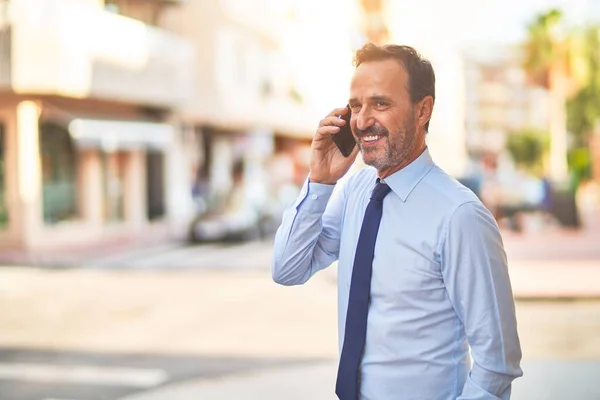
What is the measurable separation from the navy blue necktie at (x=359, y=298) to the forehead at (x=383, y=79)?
263 mm

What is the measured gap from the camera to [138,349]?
892cm

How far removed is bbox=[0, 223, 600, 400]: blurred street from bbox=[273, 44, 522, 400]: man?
402 centimetres

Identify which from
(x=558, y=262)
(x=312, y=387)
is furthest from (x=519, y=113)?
(x=312, y=387)

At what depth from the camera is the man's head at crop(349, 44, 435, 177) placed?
2.33 metres

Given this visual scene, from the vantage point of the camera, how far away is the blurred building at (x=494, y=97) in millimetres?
151000

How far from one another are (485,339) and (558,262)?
15144 mm

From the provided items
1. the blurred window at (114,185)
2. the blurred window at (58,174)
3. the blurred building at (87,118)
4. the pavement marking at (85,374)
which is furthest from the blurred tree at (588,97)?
the pavement marking at (85,374)

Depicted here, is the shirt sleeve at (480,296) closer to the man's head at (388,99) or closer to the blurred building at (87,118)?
the man's head at (388,99)

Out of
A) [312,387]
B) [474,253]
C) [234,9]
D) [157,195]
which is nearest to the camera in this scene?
[474,253]

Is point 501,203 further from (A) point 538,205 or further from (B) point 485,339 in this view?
(B) point 485,339

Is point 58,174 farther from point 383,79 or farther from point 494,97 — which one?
point 494,97

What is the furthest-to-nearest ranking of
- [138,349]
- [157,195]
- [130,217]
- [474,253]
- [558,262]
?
[157,195] < [130,217] < [558,262] < [138,349] < [474,253]

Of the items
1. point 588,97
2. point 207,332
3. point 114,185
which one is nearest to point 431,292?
point 207,332

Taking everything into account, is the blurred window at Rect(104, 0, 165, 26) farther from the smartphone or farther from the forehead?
the forehead
